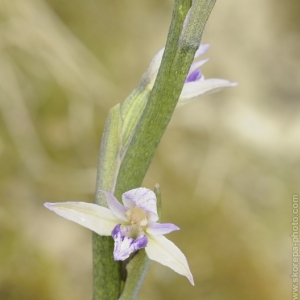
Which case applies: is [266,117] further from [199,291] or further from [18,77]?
[18,77]

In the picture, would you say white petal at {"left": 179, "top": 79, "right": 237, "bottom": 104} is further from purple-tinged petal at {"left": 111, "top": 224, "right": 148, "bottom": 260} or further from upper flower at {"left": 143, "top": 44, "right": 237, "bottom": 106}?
purple-tinged petal at {"left": 111, "top": 224, "right": 148, "bottom": 260}

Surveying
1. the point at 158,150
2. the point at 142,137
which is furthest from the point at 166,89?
the point at 158,150

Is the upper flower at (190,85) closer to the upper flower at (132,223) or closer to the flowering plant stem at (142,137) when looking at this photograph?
the flowering plant stem at (142,137)

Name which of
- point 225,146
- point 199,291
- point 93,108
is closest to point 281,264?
point 199,291

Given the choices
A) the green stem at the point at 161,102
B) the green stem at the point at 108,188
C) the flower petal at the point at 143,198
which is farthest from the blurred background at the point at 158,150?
the flower petal at the point at 143,198

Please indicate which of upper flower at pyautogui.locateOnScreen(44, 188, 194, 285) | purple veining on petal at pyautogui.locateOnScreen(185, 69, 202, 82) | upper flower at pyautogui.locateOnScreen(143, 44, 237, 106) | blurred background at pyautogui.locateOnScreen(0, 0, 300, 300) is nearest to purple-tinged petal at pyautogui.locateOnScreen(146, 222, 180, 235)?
upper flower at pyautogui.locateOnScreen(44, 188, 194, 285)

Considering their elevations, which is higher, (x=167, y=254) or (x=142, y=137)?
(x=142, y=137)

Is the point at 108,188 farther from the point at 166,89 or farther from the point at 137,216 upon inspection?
the point at 166,89
